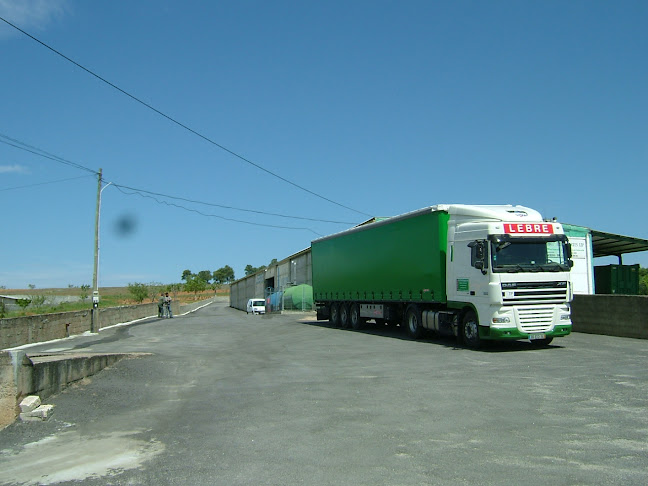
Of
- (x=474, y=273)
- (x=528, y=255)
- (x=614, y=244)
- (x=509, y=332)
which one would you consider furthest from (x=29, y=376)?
(x=614, y=244)

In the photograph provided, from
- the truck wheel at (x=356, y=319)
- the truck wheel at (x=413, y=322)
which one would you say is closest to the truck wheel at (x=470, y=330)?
the truck wheel at (x=413, y=322)

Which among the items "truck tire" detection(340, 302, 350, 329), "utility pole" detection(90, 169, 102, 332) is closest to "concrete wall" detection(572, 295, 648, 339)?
"truck tire" detection(340, 302, 350, 329)

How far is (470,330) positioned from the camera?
1739 centimetres

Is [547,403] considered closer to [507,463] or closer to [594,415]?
[594,415]

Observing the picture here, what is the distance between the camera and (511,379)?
11586 mm

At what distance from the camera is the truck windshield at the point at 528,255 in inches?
632

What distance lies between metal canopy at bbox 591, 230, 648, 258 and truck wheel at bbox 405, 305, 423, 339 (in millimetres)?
12592

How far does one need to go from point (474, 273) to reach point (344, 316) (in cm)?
1249

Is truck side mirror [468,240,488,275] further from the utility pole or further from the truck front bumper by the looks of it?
the utility pole

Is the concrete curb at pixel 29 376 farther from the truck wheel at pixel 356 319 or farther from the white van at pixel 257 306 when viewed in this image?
the white van at pixel 257 306

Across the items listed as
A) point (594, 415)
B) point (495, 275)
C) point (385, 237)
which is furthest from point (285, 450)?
point (385, 237)

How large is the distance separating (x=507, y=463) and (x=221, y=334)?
68.8 feet

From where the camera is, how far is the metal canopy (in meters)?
30.0

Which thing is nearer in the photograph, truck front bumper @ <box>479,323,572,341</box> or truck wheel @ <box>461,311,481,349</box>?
truck front bumper @ <box>479,323,572,341</box>
